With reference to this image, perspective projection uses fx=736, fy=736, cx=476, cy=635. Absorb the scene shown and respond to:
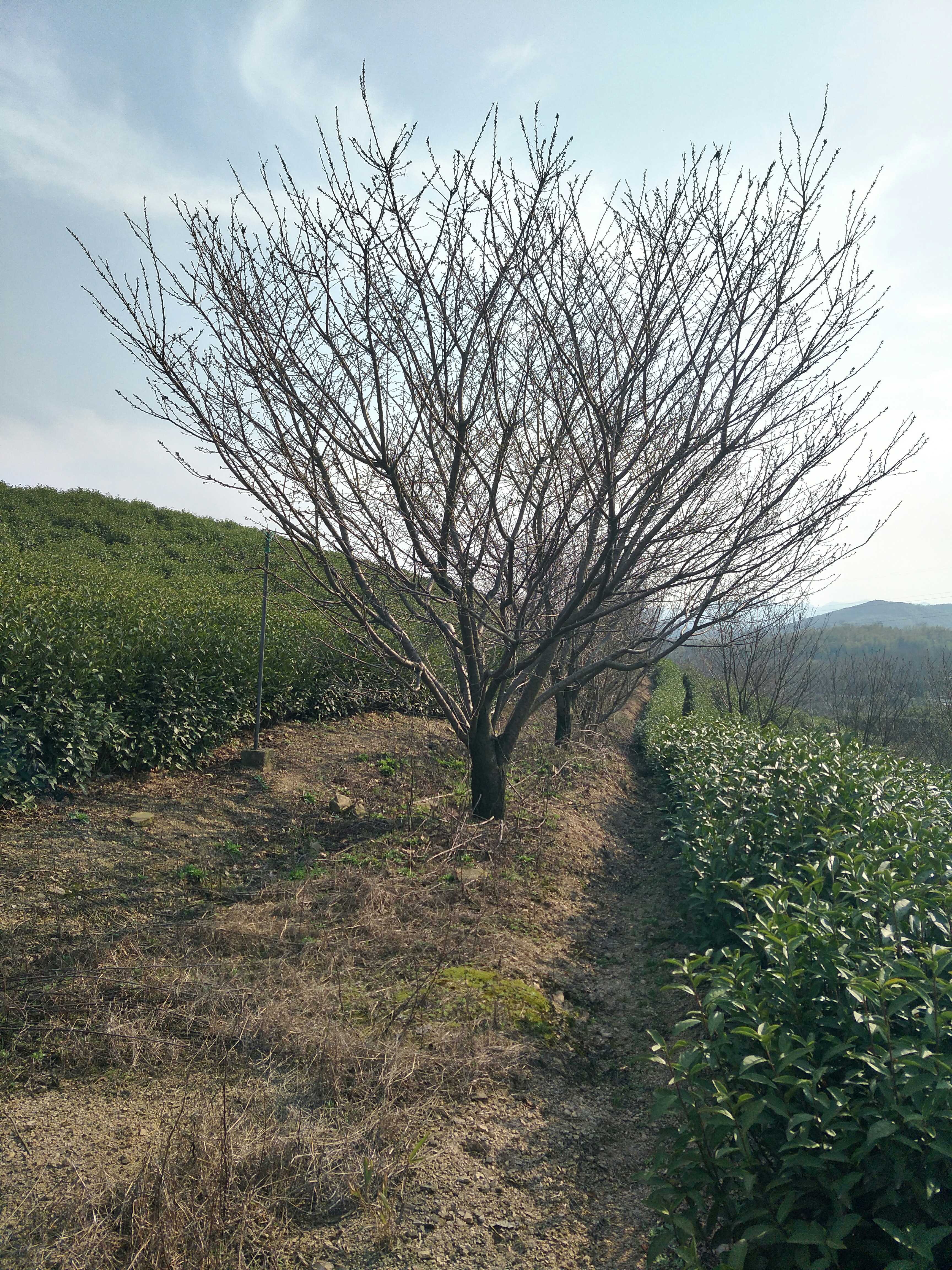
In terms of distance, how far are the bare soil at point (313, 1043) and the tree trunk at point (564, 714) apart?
13.0ft

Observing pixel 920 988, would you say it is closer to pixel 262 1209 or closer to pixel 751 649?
pixel 262 1209

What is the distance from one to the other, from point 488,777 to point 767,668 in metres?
11.8

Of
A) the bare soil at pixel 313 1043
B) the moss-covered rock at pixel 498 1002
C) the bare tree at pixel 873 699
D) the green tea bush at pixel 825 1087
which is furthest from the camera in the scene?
the bare tree at pixel 873 699

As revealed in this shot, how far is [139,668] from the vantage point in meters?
5.98

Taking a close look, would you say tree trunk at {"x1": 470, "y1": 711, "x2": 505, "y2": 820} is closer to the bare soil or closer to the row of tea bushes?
the bare soil

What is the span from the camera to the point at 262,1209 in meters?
2.04

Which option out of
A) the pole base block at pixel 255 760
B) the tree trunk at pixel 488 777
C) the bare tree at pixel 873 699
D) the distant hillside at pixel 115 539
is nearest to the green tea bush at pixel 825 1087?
the tree trunk at pixel 488 777

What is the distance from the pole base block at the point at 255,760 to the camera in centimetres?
663

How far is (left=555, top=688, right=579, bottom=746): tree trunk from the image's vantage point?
9.46 m

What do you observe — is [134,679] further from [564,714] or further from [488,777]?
[564,714]

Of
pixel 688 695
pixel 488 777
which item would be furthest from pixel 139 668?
pixel 688 695

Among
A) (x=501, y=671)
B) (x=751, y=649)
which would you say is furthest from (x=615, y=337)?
(x=751, y=649)

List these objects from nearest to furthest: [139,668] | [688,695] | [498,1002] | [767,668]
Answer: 1. [498,1002]
2. [139,668]
3. [767,668]
4. [688,695]

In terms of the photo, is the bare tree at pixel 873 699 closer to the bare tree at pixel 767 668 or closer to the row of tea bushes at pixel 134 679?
the bare tree at pixel 767 668
